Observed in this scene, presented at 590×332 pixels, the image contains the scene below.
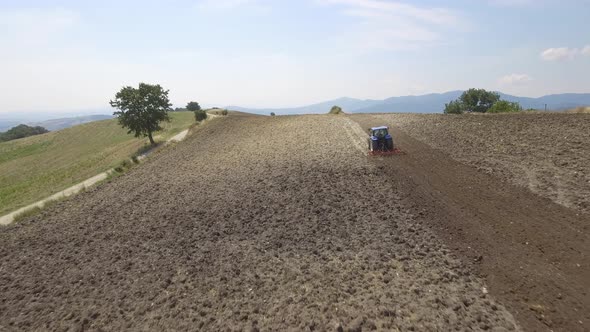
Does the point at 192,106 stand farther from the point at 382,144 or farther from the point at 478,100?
the point at 382,144

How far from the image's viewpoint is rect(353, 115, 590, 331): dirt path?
8.14 meters

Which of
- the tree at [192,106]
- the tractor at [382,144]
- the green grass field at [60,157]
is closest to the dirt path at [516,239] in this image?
the tractor at [382,144]

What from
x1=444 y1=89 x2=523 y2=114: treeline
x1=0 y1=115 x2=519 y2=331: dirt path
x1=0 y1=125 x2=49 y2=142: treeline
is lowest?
x1=0 y1=115 x2=519 y2=331: dirt path

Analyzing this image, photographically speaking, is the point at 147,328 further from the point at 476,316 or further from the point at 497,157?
the point at 497,157

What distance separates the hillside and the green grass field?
1985 centimetres

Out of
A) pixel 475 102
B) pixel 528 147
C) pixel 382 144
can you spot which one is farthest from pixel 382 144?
pixel 475 102

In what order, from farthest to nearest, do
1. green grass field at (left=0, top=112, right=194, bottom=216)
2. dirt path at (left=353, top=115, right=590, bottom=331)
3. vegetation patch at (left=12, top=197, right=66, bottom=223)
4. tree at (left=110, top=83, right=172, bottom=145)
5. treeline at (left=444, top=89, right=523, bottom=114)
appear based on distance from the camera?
treeline at (left=444, top=89, right=523, bottom=114) < tree at (left=110, top=83, right=172, bottom=145) < green grass field at (left=0, top=112, right=194, bottom=216) < vegetation patch at (left=12, top=197, right=66, bottom=223) < dirt path at (left=353, top=115, right=590, bottom=331)

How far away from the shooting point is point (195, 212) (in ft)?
55.8

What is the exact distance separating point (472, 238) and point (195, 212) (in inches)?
493

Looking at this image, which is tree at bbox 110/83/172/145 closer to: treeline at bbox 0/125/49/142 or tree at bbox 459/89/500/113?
tree at bbox 459/89/500/113

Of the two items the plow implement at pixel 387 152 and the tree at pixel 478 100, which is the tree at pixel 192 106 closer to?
the tree at pixel 478 100

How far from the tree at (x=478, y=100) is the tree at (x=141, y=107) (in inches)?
3244

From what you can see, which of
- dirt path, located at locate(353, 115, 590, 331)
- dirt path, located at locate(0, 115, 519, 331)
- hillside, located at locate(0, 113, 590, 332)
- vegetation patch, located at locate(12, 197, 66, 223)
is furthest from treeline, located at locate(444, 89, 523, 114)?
vegetation patch, located at locate(12, 197, 66, 223)

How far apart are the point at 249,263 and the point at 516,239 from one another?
29.7ft
